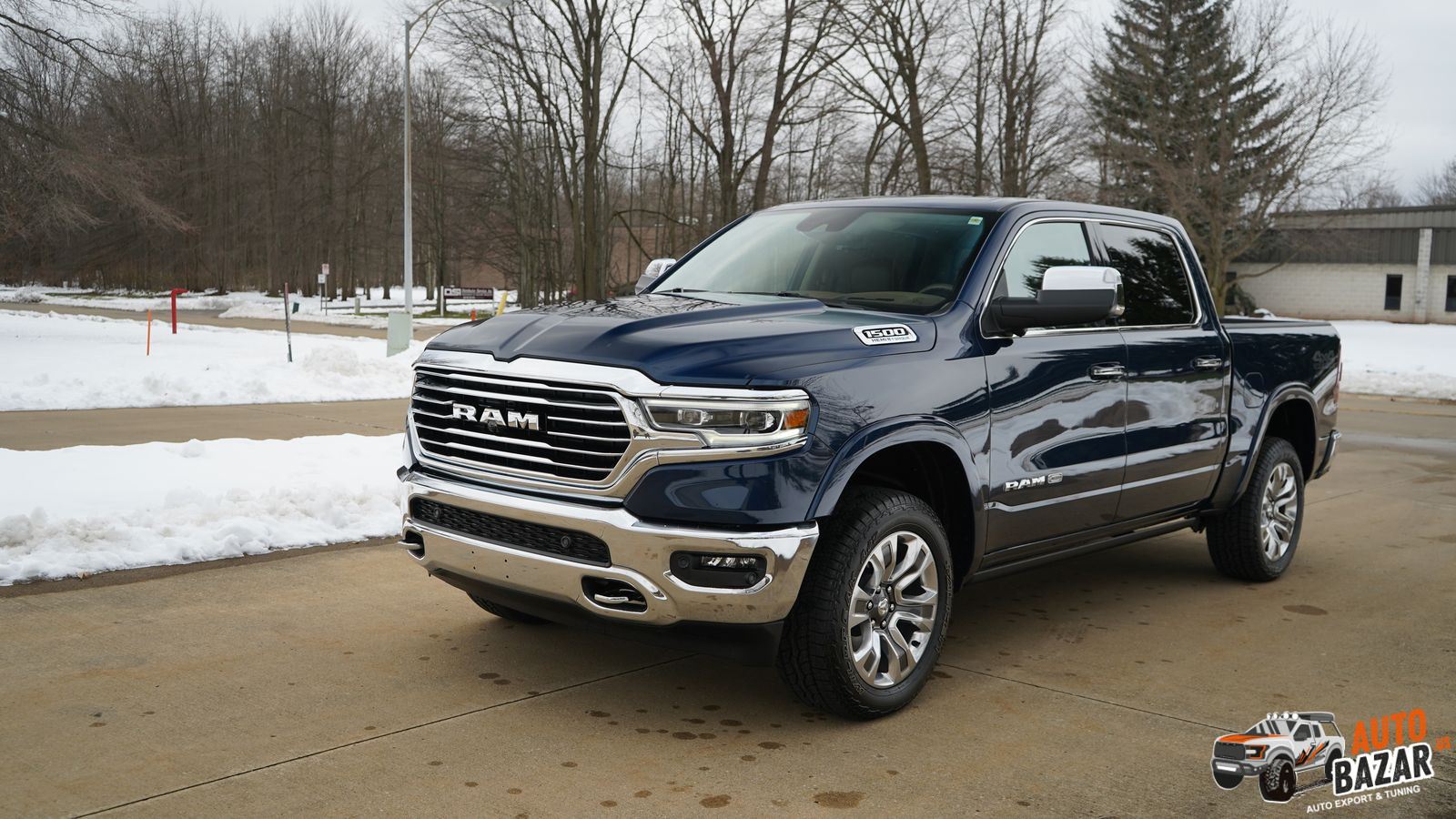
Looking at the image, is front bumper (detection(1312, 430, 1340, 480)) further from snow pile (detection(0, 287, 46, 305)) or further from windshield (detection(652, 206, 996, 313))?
snow pile (detection(0, 287, 46, 305))

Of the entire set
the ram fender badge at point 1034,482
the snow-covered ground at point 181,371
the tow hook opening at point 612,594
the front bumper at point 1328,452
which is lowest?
the snow-covered ground at point 181,371

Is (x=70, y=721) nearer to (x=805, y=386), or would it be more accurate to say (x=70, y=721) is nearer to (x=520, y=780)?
(x=520, y=780)

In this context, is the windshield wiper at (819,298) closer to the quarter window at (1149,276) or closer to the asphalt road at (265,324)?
the quarter window at (1149,276)

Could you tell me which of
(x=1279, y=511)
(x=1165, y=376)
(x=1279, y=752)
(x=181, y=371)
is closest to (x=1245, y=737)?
(x=1279, y=752)

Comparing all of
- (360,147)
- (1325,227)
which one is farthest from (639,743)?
(360,147)

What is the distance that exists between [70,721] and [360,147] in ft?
208

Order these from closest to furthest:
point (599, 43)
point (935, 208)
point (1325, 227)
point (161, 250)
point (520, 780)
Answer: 1. point (520, 780)
2. point (935, 208)
3. point (599, 43)
4. point (1325, 227)
5. point (161, 250)

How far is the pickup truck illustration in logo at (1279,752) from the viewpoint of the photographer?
3.76m

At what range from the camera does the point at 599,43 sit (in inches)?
1207

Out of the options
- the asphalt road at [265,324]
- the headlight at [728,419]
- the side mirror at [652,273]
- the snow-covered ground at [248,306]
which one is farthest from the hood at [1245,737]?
the snow-covered ground at [248,306]

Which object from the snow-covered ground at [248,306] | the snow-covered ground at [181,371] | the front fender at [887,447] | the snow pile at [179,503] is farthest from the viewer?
the snow-covered ground at [248,306]

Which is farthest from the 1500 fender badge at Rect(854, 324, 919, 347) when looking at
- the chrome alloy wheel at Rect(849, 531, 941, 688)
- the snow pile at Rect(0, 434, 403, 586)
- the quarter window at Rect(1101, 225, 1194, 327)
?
the snow pile at Rect(0, 434, 403, 586)

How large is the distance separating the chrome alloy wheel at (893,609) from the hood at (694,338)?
0.71 metres

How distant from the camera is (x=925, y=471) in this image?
4.62 metres
